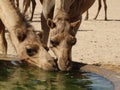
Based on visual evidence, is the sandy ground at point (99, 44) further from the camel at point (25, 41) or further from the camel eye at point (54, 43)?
the camel at point (25, 41)

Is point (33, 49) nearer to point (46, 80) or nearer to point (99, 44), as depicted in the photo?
point (46, 80)

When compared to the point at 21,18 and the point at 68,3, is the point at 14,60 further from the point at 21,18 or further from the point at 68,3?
the point at 68,3

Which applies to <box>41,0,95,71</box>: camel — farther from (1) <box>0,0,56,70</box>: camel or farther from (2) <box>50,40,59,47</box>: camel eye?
(1) <box>0,0,56,70</box>: camel

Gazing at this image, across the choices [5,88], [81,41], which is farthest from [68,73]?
[81,41]

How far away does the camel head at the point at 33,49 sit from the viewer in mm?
4991

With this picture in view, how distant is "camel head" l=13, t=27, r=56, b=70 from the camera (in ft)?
16.4

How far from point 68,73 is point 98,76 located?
573mm

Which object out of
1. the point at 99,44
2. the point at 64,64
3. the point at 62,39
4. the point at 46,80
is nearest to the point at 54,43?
the point at 62,39

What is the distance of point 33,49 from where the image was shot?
5.00 metres

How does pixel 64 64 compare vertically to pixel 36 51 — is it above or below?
below

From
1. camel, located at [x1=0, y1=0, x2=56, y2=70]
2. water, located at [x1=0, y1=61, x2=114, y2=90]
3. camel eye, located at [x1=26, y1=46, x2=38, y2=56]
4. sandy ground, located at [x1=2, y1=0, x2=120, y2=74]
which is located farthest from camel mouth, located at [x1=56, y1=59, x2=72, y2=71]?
sandy ground, located at [x1=2, y1=0, x2=120, y2=74]

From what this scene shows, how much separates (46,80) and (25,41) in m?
0.55

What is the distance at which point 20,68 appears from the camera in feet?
17.2

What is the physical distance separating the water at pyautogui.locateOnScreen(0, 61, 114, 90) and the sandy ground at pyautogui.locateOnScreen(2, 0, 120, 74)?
6.08 feet
